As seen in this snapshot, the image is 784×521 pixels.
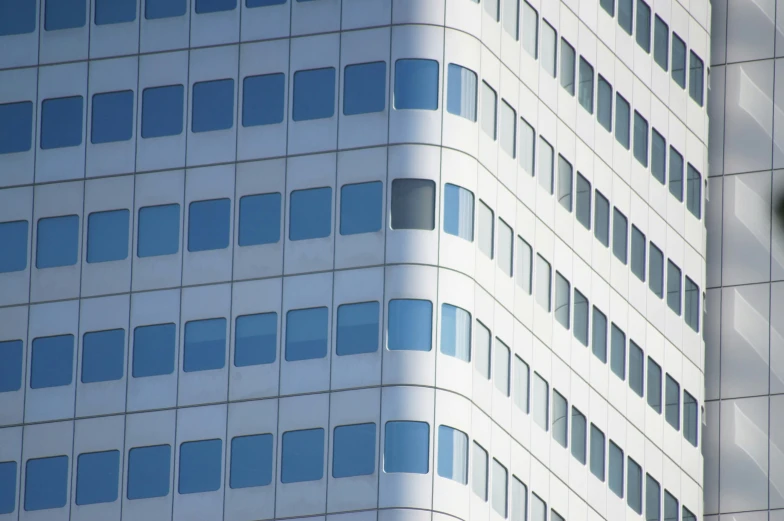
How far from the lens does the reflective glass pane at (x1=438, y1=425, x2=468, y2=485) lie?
217ft

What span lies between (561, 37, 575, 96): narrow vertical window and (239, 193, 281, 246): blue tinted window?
36.7 ft

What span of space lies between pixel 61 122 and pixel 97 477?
36.0ft

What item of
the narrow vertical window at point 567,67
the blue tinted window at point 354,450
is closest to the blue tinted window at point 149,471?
the blue tinted window at point 354,450

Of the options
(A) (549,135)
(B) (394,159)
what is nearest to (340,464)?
(B) (394,159)

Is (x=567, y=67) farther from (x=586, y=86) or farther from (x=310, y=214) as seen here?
(x=310, y=214)

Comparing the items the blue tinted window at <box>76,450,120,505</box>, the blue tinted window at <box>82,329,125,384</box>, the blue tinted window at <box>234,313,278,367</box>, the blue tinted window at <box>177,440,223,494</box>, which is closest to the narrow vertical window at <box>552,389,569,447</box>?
the blue tinted window at <box>234,313,278,367</box>

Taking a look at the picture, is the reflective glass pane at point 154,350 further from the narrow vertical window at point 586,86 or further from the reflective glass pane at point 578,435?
the narrow vertical window at point 586,86

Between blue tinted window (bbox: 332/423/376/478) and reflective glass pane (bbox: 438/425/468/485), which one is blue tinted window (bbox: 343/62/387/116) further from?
reflective glass pane (bbox: 438/425/468/485)

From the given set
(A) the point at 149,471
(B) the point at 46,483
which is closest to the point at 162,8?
(A) the point at 149,471

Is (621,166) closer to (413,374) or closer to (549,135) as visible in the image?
(549,135)

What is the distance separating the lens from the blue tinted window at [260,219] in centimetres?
6900

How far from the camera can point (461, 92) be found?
69438mm

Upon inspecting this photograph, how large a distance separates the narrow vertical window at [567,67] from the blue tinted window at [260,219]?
1118 centimetres

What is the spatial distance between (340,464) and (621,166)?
17.0 m
